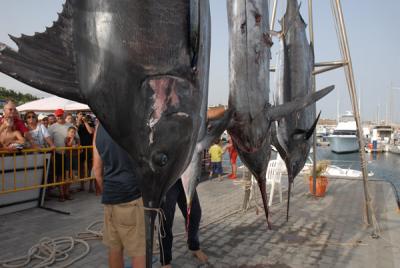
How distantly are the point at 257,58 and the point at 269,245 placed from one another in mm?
2878

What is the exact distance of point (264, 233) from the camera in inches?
181

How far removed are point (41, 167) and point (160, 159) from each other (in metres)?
5.34

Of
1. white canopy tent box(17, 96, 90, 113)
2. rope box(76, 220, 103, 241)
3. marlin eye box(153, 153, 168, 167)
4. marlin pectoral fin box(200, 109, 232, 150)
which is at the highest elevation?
white canopy tent box(17, 96, 90, 113)

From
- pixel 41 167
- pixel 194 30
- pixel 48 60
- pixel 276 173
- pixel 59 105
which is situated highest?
pixel 59 105

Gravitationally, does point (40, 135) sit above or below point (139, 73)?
below

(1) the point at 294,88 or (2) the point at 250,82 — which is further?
(1) the point at 294,88

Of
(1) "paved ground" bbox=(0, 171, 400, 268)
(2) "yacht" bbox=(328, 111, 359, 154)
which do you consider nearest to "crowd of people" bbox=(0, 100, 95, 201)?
(1) "paved ground" bbox=(0, 171, 400, 268)

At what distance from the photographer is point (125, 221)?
2475mm

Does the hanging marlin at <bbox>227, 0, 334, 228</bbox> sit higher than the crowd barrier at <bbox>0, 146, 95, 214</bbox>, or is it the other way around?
the hanging marlin at <bbox>227, 0, 334, 228</bbox>

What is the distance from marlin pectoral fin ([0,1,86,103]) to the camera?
1168 millimetres

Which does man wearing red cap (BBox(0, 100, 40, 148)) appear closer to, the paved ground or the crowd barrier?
the crowd barrier

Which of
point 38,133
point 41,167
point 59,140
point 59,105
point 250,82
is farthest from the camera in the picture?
point 59,105

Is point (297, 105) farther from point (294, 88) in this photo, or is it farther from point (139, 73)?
point (139, 73)

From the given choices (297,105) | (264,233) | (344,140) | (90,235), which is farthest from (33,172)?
(344,140)
